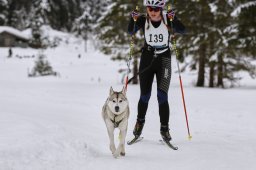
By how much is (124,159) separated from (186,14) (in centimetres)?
1944

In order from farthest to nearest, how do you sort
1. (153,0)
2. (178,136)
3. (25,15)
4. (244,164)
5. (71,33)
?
1. (71,33)
2. (25,15)
3. (178,136)
4. (153,0)
5. (244,164)

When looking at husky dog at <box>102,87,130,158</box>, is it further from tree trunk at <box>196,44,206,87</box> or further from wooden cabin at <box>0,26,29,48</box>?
wooden cabin at <box>0,26,29,48</box>

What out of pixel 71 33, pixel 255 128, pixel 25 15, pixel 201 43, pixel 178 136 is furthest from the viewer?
pixel 71 33

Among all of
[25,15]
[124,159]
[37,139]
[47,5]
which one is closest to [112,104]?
[124,159]

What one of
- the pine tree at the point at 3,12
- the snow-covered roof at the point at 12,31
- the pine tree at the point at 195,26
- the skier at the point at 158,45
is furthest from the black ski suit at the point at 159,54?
the pine tree at the point at 3,12

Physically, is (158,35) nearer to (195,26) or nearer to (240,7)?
(240,7)

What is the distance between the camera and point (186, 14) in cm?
2389

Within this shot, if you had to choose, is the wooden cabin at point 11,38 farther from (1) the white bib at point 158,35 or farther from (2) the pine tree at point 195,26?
Result: (1) the white bib at point 158,35

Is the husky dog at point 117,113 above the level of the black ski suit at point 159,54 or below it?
below

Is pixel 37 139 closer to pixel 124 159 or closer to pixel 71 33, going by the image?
pixel 124 159

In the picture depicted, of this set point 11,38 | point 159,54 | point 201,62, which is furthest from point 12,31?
point 159,54

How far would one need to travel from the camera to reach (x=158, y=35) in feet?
21.1

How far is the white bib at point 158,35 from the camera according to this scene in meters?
6.43

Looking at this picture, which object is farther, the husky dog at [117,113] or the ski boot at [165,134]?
the ski boot at [165,134]
